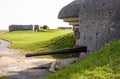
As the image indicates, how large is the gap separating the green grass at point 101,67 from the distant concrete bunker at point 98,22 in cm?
92

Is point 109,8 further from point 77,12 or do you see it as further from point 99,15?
point 77,12

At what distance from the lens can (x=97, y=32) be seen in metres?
8.28

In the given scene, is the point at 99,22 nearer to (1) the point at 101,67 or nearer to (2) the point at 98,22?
(2) the point at 98,22

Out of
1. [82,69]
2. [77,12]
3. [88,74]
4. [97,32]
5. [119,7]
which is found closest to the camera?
[88,74]

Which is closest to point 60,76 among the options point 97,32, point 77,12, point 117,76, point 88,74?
point 88,74

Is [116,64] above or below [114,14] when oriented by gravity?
below

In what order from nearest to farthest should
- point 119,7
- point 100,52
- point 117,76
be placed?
point 117,76
point 100,52
point 119,7

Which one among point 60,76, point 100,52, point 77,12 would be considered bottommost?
point 60,76

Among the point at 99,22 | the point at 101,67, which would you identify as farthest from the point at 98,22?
the point at 101,67

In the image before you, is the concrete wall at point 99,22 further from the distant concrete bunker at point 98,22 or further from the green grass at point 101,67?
the green grass at point 101,67

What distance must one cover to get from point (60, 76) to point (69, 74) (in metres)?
0.32

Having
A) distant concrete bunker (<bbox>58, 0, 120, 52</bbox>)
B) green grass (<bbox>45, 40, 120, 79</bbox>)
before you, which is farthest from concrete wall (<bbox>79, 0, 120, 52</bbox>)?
green grass (<bbox>45, 40, 120, 79</bbox>)

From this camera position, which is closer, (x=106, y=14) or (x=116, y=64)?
(x=116, y=64)

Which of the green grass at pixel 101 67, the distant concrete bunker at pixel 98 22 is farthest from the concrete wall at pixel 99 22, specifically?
the green grass at pixel 101 67
